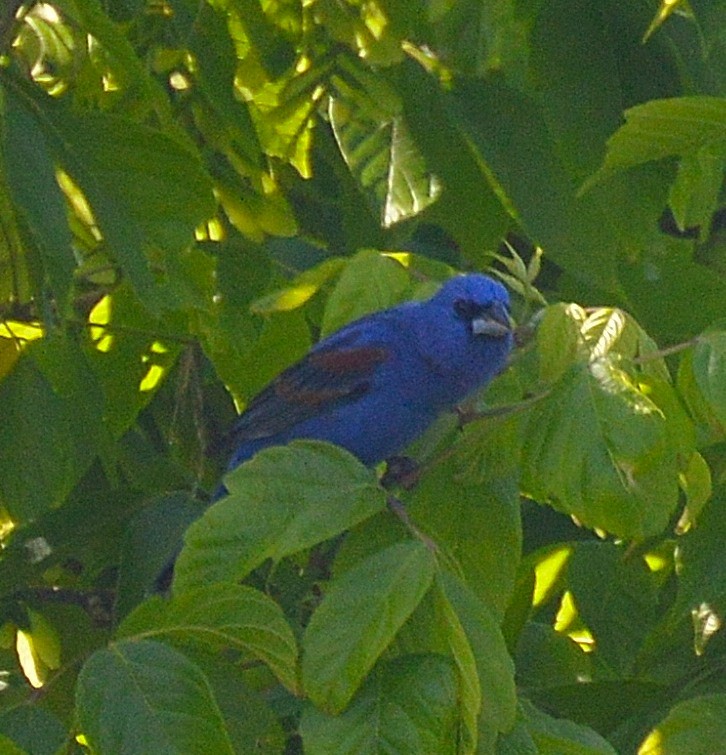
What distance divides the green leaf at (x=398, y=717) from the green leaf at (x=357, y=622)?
0.03 metres

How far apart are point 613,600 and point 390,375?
0.83 meters

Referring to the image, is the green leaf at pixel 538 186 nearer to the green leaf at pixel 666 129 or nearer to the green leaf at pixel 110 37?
the green leaf at pixel 666 129

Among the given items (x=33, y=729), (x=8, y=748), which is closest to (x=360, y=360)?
(x=33, y=729)

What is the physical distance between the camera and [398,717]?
201 centimetres

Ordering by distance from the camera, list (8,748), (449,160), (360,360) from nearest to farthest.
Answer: (8,748) → (449,160) → (360,360)

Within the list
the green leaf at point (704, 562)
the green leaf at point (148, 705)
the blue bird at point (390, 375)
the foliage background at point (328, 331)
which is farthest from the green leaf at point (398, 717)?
the blue bird at point (390, 375)

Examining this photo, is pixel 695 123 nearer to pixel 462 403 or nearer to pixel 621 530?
pixel 621 530

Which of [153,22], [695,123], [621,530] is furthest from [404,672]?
[153,22]

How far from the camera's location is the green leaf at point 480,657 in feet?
6.56

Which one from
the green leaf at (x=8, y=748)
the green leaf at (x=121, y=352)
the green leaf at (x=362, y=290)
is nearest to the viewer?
the green leaf at (x=8, y=748)

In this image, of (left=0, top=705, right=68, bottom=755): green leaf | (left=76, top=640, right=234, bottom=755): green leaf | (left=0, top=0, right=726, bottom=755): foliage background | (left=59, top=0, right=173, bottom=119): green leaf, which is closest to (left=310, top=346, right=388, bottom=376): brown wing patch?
(left=0, top=0, right=726, bottom=755): foliage background

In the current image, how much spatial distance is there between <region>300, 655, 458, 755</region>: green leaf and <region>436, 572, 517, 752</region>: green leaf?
3 centimetres

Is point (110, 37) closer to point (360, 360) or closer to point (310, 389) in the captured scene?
point (310, 389)

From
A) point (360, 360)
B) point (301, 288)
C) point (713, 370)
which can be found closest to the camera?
point (713, 370)
